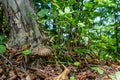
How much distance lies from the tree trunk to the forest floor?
0.48ft

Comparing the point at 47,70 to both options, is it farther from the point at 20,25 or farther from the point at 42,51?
the point at 20,25

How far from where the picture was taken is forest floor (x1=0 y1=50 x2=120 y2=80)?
135 cm

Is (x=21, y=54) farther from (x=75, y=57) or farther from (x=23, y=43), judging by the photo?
(x=75, y=57)

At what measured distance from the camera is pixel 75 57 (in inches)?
64.1

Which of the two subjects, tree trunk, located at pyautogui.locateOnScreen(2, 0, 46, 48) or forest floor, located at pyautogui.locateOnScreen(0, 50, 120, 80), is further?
tree trunk, located at pyautogui.locateOnScreen(2, 0, 46, 48)

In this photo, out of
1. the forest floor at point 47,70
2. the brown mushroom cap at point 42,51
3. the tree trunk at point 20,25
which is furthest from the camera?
the tree trunk at point 20,25

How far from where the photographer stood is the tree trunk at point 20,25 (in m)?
1.65

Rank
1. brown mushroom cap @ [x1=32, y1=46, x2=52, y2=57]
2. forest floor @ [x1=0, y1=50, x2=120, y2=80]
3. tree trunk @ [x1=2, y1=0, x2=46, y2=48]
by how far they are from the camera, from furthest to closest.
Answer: tree trunk @ [x1=2, y1=0, x2=46, y2=48] < brown mushroom cap @ [x1=32, y1=46, x2=52, y2=57] < forest floor @ [x1=0, y1=50, x2=120, y2=80]

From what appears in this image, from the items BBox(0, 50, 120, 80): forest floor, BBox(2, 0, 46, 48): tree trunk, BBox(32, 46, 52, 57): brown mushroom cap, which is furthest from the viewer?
BBox(2, 0, 46, 48): tree trunk

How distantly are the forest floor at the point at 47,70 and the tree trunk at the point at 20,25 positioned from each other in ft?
0.48

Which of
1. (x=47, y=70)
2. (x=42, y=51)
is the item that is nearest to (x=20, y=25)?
(x=42, y=51)

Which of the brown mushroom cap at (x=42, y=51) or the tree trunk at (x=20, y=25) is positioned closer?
the brown mushroom cap at (x=42, y=51)

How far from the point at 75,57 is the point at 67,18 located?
14.3 inches

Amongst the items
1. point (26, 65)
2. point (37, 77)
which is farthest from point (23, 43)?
point (37, 77)
